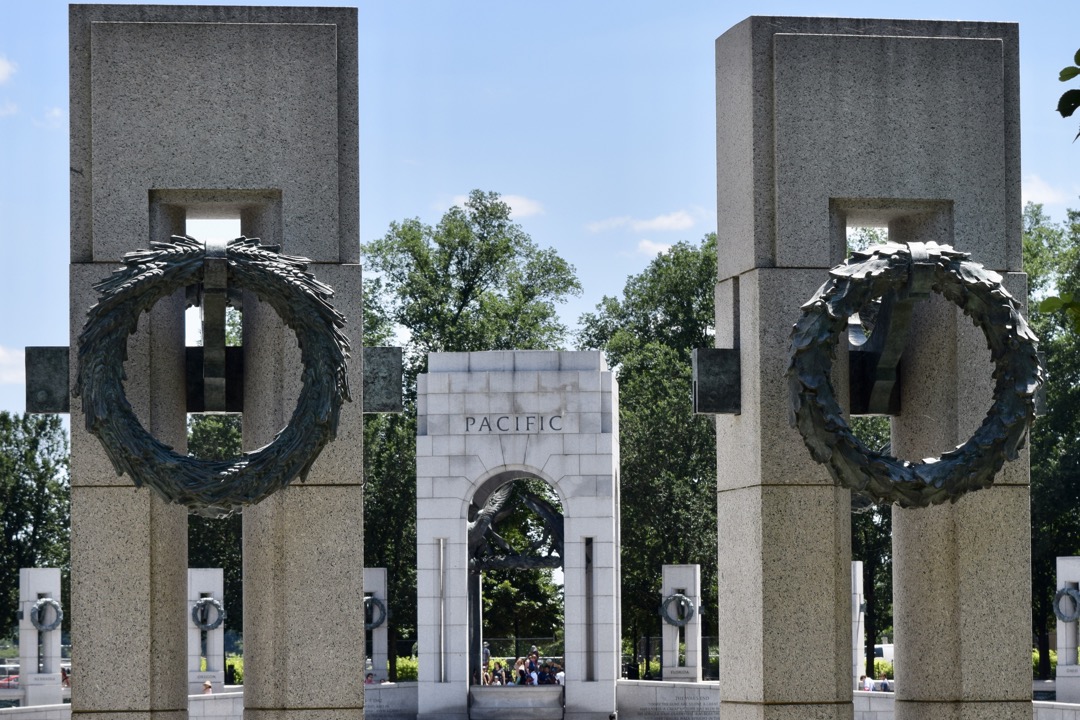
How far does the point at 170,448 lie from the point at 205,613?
93.0ft

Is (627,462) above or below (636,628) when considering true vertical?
above

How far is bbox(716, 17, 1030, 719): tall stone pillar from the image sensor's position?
1453cm

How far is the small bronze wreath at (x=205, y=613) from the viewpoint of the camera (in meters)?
41.0

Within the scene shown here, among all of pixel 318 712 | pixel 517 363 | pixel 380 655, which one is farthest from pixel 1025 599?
pixel 380 655

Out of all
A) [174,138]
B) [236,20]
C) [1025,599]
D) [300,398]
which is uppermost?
[236,20]

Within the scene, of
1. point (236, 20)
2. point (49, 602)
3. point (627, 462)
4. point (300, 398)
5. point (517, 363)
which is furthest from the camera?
point (627, 462)

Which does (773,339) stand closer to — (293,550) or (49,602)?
(293,550)

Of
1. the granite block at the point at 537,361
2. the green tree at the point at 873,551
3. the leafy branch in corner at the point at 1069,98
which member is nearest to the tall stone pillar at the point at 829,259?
the leafy branch in corner at the point at 1069,98

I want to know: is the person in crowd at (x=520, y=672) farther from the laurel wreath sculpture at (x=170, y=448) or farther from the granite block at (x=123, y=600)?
the laurel wreath sculpture at (x=170, y=448)

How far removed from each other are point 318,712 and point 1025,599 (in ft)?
18.3

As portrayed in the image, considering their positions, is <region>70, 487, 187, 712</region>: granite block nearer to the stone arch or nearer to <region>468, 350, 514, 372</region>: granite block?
the stone arch

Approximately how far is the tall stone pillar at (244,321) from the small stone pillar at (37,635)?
94.3 feet

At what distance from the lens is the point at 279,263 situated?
1368 centimetres

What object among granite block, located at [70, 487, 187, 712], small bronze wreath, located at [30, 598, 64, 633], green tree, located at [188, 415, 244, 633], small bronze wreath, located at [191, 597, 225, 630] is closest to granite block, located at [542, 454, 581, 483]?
small bronze wreath, located at [191, 597, 225, 630]
